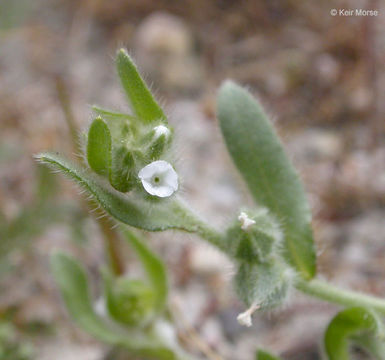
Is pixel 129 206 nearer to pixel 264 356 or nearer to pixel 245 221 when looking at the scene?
pixel 245 221

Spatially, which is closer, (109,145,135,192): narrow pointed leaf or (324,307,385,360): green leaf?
(109,145,135,192): narrow pointed leaf

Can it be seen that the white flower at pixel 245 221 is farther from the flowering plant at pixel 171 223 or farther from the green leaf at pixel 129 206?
the green leaf at pixel 129 206

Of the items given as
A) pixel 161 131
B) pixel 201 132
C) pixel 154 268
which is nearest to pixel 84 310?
pixel 154 268

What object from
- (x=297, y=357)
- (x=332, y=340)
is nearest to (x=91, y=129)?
(x=332, y=340)

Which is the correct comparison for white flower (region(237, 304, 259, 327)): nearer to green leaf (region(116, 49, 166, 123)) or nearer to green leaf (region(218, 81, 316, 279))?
green leaf (region(218, 81, 316, 279))

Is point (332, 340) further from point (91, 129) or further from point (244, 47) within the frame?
point (244, 47)

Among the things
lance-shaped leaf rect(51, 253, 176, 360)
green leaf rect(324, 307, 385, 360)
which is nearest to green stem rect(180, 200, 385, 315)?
green leaf rect(324, 307, 385, 360)

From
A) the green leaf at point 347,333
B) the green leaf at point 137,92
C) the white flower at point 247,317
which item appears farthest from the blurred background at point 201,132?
the white flower at point 247,317
